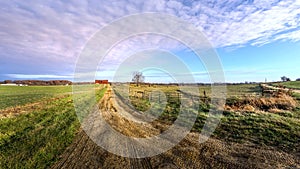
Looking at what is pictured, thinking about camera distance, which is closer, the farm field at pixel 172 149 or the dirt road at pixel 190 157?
the dirt road at pixel 190 157

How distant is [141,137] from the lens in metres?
11.4

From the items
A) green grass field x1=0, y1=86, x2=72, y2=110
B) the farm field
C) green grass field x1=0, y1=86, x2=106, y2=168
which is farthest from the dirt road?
green grass field x1=0, y1=86, x2=72, y2=110

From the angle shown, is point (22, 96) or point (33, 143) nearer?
point (33, 143)

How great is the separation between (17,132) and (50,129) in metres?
1.68

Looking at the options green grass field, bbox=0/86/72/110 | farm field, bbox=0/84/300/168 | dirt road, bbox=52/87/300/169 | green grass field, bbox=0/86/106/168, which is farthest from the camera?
green grass field, bbox=0/86/72/110

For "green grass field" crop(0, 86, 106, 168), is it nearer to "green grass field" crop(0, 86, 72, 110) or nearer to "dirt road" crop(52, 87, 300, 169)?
"dirt road" crop(52, 87, 300, 169)

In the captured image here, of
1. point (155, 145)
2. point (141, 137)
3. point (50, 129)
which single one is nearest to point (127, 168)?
point (155, 145)

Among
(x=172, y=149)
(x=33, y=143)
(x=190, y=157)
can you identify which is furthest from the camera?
(x=33, y=143)

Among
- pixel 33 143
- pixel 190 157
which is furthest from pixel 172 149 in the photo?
pixel 33 143

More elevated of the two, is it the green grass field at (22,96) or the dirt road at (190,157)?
the dirt road at (190,157)

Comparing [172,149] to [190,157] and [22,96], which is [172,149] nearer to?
[190,157]

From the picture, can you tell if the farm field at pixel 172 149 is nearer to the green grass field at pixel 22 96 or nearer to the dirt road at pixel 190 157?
the dirt road at pixel 190 157

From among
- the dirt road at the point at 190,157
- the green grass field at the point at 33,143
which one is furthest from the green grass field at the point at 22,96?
the dirt road at the point at 190,157

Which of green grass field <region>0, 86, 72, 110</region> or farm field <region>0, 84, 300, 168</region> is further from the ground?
farm field <region>0, 84, 300, 168</region>
